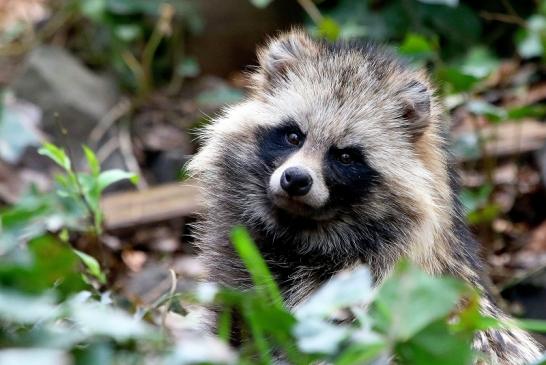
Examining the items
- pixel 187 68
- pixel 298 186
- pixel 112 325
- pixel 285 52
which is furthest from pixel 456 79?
pixel 112 325

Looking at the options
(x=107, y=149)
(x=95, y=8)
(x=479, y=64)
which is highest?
(x=479, y=64)

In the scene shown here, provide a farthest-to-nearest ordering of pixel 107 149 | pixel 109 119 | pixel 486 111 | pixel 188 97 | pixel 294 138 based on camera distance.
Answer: pixel 188 97 → pixel 109 119 → pixel 107 149 → pixel 486 111 → pixel 294 138

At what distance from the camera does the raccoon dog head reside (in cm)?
427

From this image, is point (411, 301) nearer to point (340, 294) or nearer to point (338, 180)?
point (340, 294)

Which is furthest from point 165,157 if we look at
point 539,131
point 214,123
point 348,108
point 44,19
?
point 348,108

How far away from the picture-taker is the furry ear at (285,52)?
470 centimetres

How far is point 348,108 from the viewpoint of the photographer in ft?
14.3

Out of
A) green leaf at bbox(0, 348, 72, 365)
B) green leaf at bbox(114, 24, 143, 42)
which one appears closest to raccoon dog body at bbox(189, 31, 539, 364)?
green leaf at bbox(0, 348, 72, 365)

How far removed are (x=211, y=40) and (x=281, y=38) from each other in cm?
554

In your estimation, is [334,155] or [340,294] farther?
[334,155]

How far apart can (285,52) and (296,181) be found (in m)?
0.96

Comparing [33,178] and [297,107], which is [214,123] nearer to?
[297,107]

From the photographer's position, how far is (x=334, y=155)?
4.34 meters

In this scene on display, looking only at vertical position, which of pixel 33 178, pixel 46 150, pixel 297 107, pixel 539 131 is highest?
pixel 297 107
